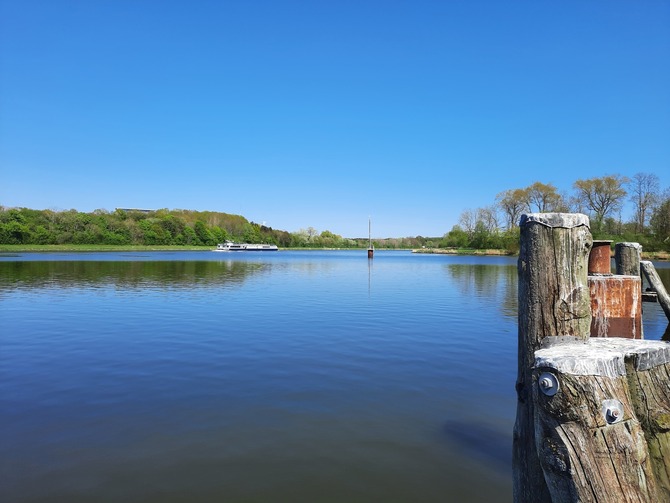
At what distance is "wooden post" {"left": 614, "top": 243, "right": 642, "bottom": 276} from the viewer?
6.57m

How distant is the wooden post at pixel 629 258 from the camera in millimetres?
6570

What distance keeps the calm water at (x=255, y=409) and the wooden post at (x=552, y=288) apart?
2.13 m

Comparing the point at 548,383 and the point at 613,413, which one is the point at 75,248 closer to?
the point at 548,383

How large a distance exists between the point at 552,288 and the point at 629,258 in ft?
14.3

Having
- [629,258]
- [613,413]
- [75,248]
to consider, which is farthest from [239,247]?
[613,413]

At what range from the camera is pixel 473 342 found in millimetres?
12414

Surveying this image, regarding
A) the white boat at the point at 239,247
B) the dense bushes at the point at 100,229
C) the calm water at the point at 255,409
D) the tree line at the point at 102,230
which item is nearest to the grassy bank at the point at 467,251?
the white boat at the point at 239,247

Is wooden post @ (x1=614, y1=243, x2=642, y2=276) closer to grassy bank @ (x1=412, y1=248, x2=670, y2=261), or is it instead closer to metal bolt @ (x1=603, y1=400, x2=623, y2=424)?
metal bolt @ (x1=603, y1=400, x2=623, y2=424)

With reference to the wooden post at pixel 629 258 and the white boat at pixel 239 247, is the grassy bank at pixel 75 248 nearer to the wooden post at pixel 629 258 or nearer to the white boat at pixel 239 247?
the white boat at pixel 239 247

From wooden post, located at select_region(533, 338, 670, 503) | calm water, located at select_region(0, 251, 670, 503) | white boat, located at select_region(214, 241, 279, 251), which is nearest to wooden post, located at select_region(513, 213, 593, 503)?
wooden post, located at select_region(533, 338, 670, 503)

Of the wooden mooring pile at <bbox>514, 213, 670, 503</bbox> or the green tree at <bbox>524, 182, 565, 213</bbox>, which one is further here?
the green tree at <bbox>524, 182, 565, 213</bbox>

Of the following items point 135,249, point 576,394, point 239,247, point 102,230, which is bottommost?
point 135,249

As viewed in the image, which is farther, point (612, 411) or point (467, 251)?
point (467, 251)

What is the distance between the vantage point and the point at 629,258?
21.7ft
